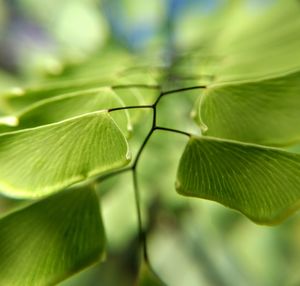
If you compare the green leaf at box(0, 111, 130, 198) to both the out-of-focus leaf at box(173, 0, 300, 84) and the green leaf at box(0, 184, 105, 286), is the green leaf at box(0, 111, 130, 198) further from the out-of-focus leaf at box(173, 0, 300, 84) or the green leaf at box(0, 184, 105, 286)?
the out-of-focus leaf at box(173, 0, 300, 84)

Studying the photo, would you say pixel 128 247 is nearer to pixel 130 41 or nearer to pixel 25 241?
pixel 130 41

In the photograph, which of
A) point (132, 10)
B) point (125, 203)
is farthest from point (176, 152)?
point (132, 10)

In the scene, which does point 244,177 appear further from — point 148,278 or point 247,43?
point 247,43

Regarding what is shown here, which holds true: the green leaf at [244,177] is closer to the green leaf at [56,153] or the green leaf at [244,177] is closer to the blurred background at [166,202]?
the green leaf at [56,153]

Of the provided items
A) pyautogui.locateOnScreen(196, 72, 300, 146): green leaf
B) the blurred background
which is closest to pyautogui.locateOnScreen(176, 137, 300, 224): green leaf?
pyautogui.locateOnScreen(196, 72, 300, 146): green leaf

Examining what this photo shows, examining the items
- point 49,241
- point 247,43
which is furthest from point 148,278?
point 247,43
